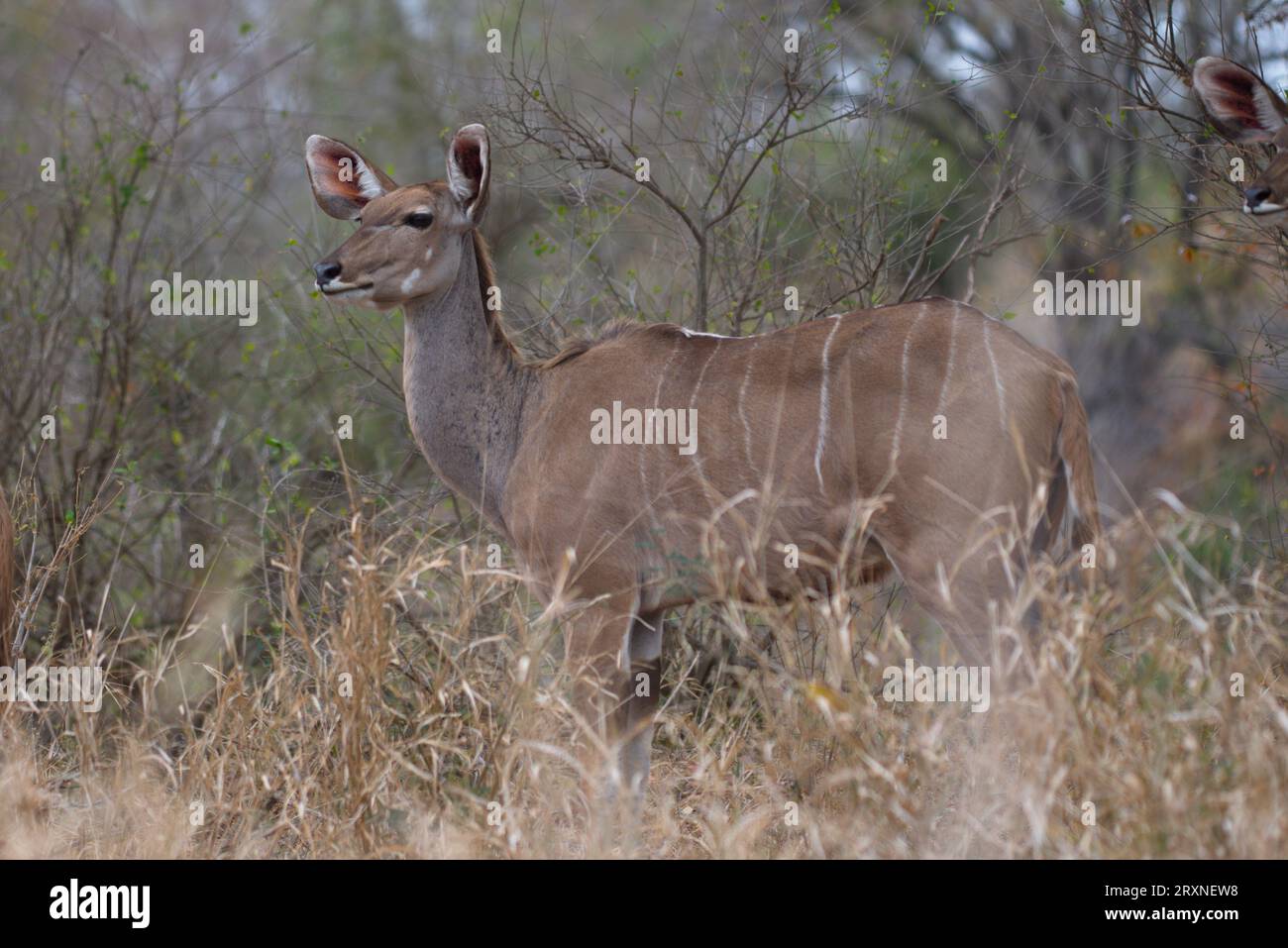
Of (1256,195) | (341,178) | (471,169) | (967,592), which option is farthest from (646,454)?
(1256,195)

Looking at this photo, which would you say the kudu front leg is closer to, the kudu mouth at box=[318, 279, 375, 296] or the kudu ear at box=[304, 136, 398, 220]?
the kudu mouth at box=[318, 279, 375, 296]

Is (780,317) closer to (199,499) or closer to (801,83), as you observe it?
(801,83)

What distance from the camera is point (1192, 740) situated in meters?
3.35

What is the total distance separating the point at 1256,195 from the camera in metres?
4.51

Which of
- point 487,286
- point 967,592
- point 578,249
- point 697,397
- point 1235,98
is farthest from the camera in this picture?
point 578,249

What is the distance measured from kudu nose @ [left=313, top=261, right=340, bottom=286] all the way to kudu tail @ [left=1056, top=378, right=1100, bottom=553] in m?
2.19

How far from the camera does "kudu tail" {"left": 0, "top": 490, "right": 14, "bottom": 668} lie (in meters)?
4.75

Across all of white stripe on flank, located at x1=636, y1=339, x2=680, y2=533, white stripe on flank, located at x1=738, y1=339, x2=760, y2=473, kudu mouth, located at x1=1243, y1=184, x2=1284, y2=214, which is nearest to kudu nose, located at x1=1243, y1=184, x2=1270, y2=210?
kudu mouth, located at x1=1243, y1=184, x2=1284, y2=214

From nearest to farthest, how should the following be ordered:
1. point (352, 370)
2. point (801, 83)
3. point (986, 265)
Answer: point (801, 83) → point (352, 370) → point (986, 265)

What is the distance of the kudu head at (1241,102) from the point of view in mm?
4852

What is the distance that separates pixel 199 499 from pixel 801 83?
3.64 metres

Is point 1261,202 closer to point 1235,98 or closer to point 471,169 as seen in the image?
point 1235,98

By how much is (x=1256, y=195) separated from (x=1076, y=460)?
918mm
